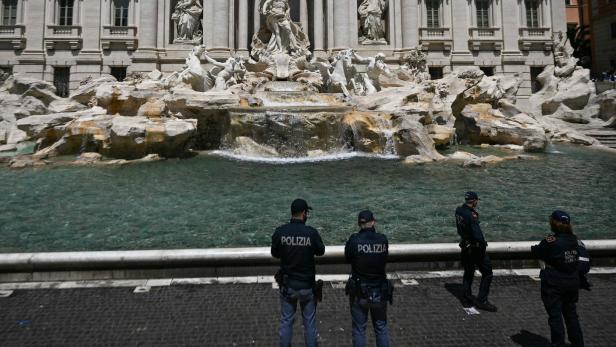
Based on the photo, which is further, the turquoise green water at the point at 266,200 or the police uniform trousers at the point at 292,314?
the turquoise green water at the point at 266,200

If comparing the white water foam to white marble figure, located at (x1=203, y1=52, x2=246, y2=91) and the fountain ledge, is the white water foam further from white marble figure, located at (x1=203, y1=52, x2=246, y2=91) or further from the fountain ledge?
the fountain ledge

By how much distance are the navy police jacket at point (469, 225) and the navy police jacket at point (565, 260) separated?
27.9 inches

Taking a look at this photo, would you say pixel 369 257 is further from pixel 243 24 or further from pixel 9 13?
pixel 9 13

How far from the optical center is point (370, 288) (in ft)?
9.71

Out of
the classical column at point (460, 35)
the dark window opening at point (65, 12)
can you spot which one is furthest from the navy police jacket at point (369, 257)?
the dark window opening at point (65, 12)

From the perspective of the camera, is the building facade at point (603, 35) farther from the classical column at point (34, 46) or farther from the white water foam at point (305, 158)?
the classical column at point (34, 46)

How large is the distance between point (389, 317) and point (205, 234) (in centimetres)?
348

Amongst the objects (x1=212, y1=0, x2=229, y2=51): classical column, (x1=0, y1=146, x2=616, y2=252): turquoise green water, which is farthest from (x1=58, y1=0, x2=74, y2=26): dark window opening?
(x1=0, y1=146, x2=616, y2=252): turquoise green water

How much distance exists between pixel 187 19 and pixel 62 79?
27.9 ft

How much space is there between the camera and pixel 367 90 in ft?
63.5

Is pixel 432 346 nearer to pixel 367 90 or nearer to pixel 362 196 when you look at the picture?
pixel 362 196

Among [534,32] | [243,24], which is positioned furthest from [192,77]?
[534,32]

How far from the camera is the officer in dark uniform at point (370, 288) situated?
2.96 meters

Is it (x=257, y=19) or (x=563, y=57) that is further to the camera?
(x=563, y=57)
